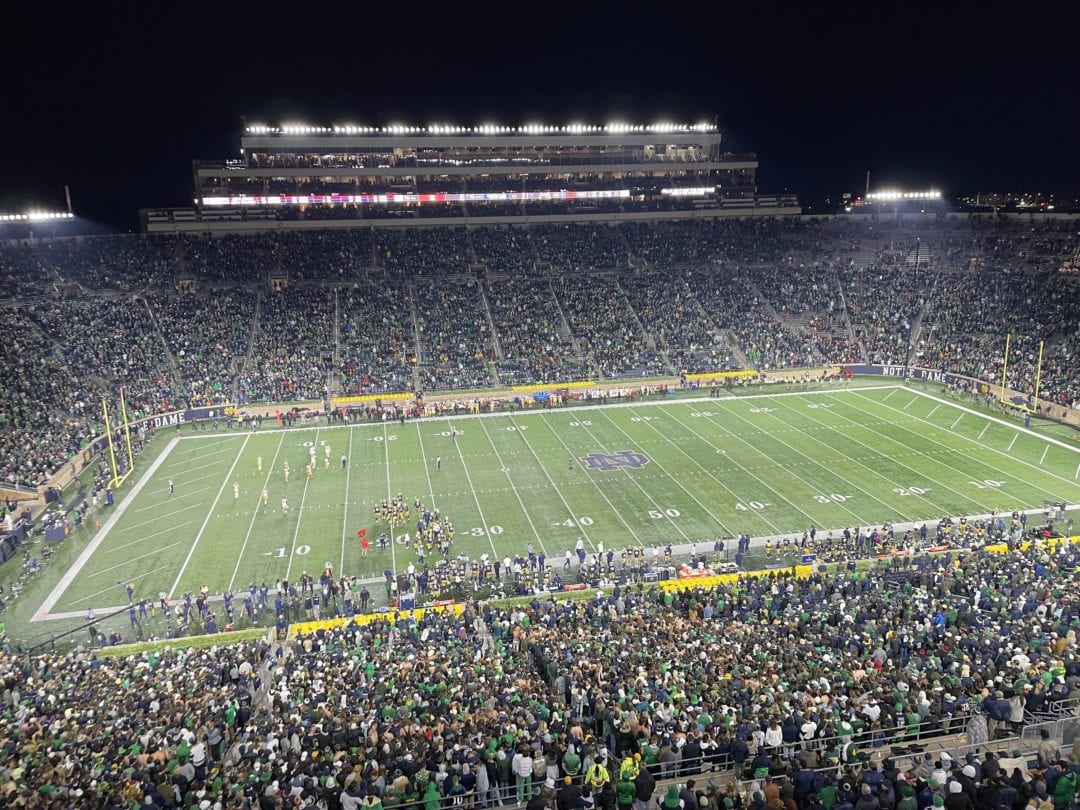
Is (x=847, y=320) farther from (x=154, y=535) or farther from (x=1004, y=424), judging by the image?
(x=154, y=535)

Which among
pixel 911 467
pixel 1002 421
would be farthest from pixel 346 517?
pixel 1002 421

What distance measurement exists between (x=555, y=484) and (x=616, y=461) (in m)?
4.01

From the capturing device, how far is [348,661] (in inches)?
659

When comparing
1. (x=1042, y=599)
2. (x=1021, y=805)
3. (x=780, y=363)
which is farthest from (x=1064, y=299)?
(x=1021, y=805)

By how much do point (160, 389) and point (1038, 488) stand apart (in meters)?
43.7

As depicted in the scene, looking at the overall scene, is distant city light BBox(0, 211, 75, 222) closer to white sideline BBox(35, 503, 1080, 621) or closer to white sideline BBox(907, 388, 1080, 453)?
white sideline BBox(35, 503, 1080, 621)

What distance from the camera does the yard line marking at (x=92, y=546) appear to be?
79.5ft

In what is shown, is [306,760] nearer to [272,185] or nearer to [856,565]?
[856,565]

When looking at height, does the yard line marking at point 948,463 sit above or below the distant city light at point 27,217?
below

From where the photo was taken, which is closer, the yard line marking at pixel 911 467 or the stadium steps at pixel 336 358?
the yard line marking at pixel 911 467

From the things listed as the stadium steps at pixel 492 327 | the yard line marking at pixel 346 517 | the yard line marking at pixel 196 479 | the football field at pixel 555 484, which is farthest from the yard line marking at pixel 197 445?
the stadium steps at pixel 492 327

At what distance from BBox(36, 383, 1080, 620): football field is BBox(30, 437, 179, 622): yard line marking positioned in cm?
8

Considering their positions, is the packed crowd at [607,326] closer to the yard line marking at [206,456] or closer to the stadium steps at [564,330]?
the stadium steps at [564,330]

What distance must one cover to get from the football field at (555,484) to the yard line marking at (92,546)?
0.08m
